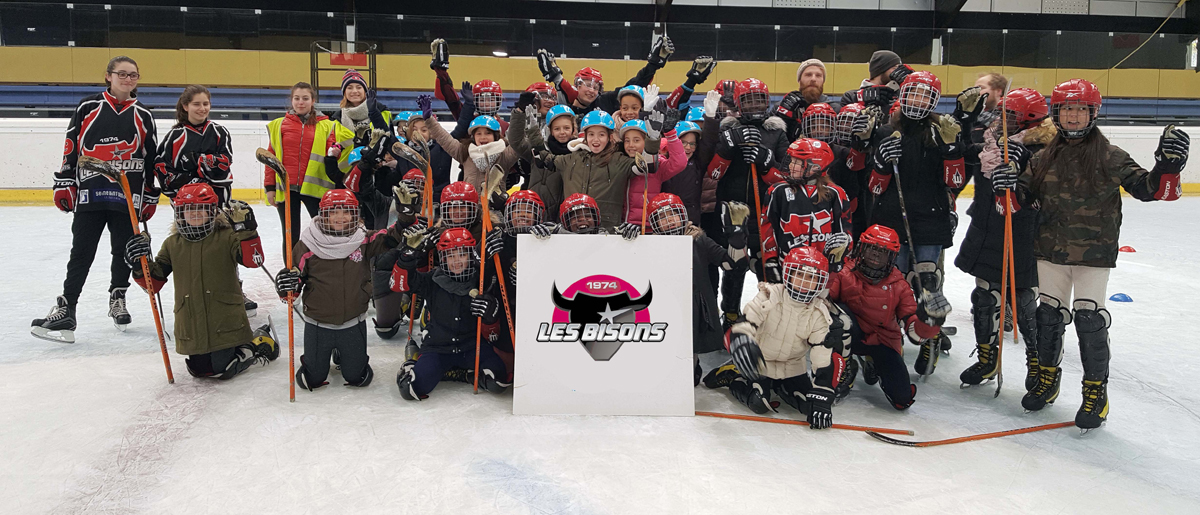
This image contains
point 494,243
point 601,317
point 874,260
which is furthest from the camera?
point 494,243

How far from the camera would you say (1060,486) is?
103 inches

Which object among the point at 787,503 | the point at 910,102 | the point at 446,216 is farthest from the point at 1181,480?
the point at 446,216

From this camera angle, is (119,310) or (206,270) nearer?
(206,270)

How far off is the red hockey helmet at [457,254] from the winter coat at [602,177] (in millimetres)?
580

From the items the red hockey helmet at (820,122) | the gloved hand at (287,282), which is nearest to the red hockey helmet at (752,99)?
the red hockey helmet at (820,122)

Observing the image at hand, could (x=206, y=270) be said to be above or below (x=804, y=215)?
below

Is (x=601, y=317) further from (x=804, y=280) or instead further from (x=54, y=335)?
(x=54, y=335)

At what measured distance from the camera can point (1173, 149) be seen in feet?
9.37

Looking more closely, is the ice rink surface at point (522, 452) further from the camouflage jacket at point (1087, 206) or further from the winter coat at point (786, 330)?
the camouflage jacket at point (1087, 206)

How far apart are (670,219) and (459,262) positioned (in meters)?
0.99

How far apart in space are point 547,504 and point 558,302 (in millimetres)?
1008

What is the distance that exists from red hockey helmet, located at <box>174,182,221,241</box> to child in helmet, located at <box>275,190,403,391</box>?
45cm

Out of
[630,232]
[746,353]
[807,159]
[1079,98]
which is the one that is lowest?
[746,353]

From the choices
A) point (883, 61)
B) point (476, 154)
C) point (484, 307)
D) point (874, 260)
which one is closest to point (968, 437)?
point (874, 260)
